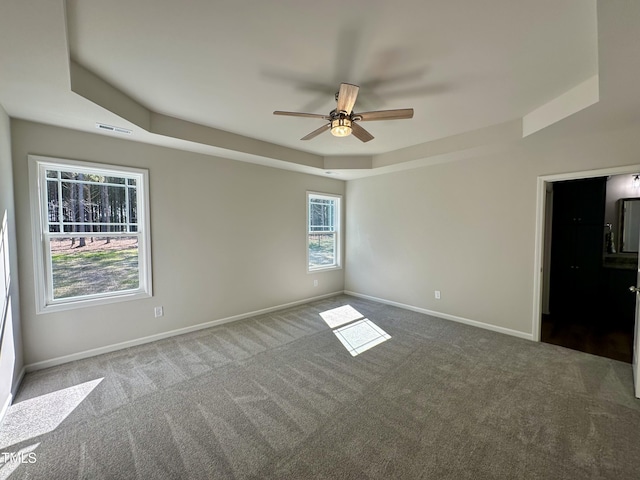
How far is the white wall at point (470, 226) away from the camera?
3316 millimetres

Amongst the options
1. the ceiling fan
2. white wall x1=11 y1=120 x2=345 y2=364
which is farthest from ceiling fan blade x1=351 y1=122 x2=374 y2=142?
white wall x1=11 y1=120 x2=345 y2=364

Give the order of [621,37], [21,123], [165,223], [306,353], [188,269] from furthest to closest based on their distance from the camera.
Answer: [188,269] < [165,223] < [306,353] < [21,123] < [621,37]

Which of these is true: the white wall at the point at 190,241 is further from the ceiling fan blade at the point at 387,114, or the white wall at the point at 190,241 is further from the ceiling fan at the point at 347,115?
the ceiling fan blade at the point at 387,114

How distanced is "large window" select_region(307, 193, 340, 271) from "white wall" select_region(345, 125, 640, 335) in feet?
1.95

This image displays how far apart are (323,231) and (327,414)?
386 cm

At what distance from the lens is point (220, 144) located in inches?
143

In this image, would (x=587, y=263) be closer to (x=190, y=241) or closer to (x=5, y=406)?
(x=190, y=241)

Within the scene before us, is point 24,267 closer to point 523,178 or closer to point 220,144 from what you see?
point 220,144

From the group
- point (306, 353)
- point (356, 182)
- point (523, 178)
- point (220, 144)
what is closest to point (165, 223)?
point (220, 144)

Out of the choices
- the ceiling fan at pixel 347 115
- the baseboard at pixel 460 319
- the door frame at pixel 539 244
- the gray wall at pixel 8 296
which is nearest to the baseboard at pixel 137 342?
the gray wall at pixel 8 296

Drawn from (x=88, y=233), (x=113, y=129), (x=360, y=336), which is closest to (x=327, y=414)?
(x=360, y=336)

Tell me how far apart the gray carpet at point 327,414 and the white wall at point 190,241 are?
1.28ft

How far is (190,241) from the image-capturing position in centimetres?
381

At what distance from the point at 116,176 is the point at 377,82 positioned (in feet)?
10.4
